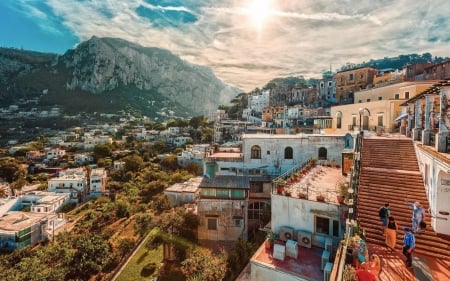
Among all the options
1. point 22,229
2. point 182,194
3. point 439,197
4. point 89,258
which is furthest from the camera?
point 182,194

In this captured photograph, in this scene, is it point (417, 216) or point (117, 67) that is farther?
point (117, 67)

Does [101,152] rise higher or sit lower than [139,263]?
higher

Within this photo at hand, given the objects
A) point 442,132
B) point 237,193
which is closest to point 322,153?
point 237,193

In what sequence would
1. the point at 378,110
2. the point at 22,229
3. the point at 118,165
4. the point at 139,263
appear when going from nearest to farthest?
1. the point at 139,263
2. the point at 378,110
3. the point at 22,229
4. the point at 118,165

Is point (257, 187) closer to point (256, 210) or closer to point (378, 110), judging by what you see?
point (256, 210)

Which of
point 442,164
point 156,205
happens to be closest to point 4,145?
point 156,205

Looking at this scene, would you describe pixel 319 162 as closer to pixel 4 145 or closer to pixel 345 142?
Result: pixel 345 142

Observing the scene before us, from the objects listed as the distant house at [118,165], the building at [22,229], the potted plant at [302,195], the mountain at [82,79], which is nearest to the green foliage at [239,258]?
the potted plant at [302,195]
